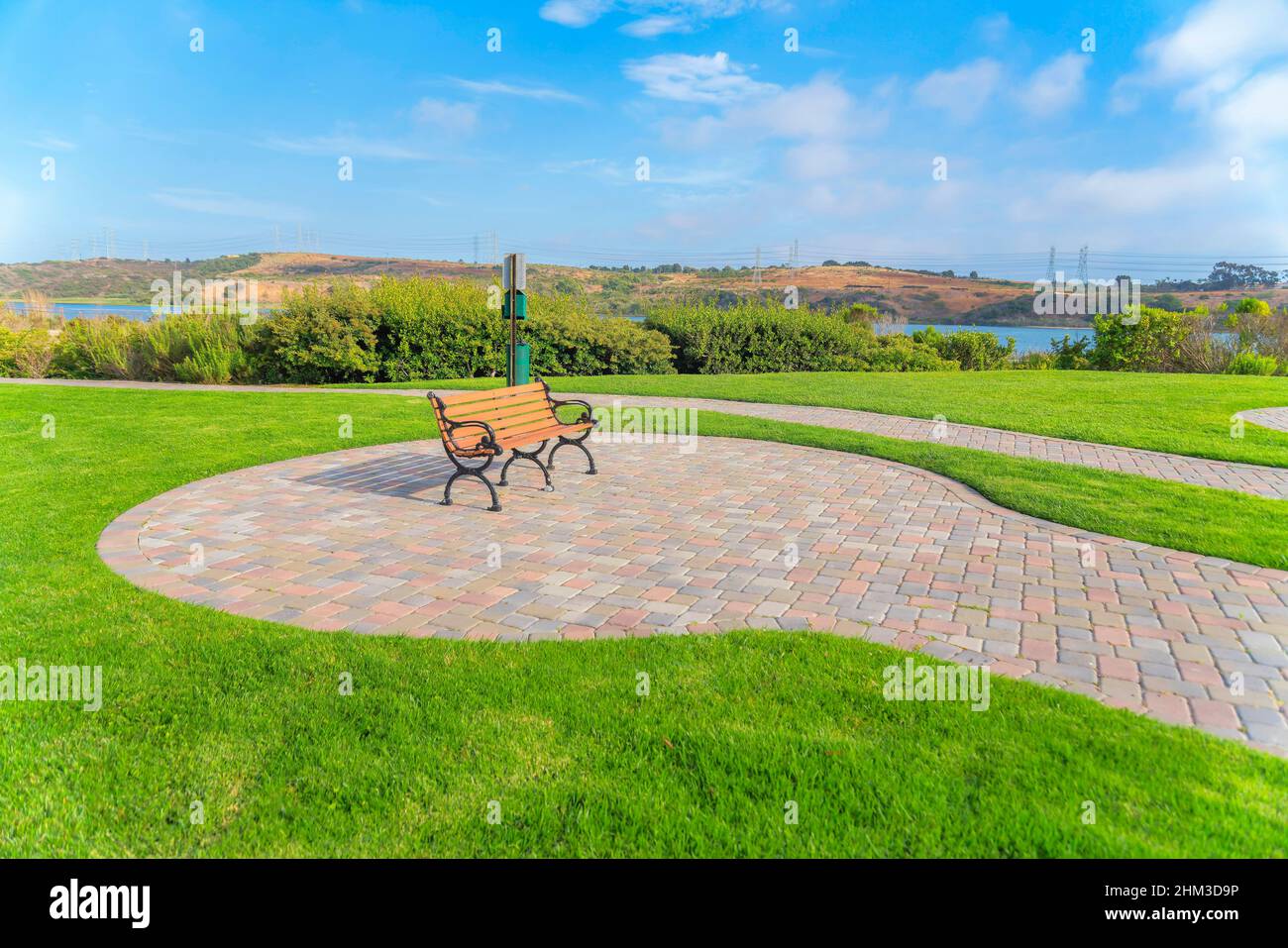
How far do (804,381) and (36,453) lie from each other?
46.1ft

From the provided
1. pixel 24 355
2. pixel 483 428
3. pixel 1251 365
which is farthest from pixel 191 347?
pixel 1251 365

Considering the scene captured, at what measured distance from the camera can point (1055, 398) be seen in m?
14.9

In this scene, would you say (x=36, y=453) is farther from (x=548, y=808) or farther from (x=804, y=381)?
(x=804, y=381)

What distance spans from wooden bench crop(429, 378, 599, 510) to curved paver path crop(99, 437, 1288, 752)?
0.36 m

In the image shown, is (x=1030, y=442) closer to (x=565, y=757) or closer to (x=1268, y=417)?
(x=1268, y=417)

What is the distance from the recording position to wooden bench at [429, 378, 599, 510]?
7234 mm

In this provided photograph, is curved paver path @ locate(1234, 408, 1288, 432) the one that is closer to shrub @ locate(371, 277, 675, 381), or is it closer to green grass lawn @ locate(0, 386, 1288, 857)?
green grass lawn @ locate(0, 386, 1288, 857)

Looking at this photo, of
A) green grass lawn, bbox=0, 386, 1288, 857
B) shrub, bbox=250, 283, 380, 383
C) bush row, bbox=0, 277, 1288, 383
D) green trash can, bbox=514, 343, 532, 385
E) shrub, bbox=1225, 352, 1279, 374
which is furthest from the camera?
shrub, bbox=1225, 352, 1279, 374

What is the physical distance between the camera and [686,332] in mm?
22812

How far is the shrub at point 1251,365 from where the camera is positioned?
64.1 ft

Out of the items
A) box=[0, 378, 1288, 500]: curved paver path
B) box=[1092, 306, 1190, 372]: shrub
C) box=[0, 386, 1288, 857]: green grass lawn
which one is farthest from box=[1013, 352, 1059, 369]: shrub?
box=[0, 386, 1288, 857]: green grass lawn

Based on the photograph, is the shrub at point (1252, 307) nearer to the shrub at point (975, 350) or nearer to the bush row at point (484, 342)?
the bush row at point (484, 342)

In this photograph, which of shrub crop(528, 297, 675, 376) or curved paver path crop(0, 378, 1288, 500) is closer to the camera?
curved paver path crop(0, 378, 1288, 500)

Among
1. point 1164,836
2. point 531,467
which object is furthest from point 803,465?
point 1164,836
